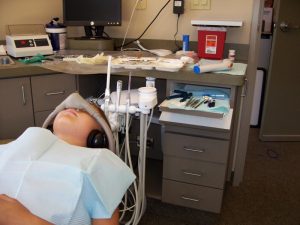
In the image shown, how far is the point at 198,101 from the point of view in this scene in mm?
1473

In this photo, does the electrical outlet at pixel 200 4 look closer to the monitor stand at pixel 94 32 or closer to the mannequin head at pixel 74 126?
the monitor stand at pixel 94 32

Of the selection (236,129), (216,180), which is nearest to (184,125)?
(216,180)

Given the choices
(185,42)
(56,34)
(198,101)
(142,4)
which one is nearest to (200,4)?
(185,42)

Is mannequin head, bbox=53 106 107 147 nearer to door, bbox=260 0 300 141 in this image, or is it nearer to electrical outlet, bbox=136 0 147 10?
electrical outlet, bbox=136 0 147 10

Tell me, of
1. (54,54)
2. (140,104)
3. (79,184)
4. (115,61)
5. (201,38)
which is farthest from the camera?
(54,54)

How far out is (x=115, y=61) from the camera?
1.67 metres

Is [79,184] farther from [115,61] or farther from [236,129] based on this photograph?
[236,129]

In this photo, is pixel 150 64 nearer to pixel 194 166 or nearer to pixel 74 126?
pixel 194 166

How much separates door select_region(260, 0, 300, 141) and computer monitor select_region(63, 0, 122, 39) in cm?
130

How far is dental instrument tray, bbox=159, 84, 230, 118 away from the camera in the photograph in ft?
4.45

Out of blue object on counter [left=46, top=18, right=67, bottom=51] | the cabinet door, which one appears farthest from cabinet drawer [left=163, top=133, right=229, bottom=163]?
blue object on counter [left=46, top=18, right=67, bottom=51]

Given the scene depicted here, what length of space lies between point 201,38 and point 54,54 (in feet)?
3.01

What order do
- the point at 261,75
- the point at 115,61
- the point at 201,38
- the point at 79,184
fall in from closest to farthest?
1. the point at 79,184
2. the point at 115,61
3. the point at 201,38
4. the point at 261,75

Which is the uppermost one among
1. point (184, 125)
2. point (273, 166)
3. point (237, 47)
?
point (237, 47)
